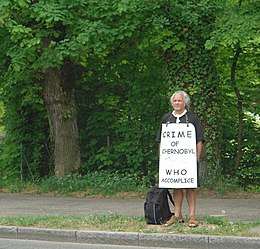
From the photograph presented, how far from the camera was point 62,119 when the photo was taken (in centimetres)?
1925

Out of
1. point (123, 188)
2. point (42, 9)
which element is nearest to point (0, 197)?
point (123, 188)

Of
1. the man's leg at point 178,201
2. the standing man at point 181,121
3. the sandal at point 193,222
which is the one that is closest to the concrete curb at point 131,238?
the sandal at point 193,222

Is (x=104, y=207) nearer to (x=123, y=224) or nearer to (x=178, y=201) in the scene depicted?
(x=123, y=224)

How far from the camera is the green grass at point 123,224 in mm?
10992

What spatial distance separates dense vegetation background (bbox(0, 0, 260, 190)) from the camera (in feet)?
54.0

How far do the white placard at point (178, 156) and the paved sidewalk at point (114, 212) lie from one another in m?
1.13

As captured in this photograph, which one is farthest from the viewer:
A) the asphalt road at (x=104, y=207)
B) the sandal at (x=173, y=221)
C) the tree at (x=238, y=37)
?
the tree at (x=238, y=37)

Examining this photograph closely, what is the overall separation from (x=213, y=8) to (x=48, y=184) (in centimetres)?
586

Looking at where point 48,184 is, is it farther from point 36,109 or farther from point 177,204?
point 177,204

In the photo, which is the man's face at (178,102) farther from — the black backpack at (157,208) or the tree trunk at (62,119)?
the tree trunk at (62,119)

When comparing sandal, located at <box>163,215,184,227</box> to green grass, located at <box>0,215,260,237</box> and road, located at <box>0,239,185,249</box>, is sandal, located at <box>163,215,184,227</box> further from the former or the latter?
road, located at <box>0,239,185,249</box>

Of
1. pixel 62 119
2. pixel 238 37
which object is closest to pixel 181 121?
pixel 238 37

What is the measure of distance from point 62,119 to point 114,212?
5829mm

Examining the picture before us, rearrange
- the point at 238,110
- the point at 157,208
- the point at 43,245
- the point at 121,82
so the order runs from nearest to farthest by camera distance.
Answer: the point at 43,245
the point at 157,208
the point at 238,110
the point at 121,82
